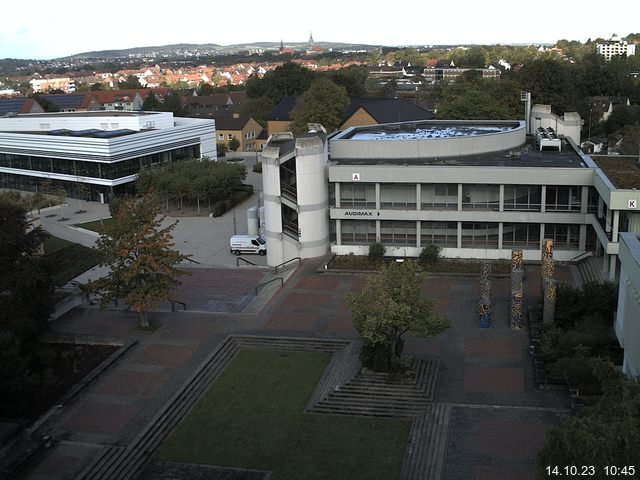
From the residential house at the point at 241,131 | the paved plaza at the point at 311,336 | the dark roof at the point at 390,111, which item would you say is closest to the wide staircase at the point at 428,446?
the paved plaza at the point at 311,336

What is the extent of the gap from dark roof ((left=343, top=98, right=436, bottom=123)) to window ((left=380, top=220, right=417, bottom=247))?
4097cm

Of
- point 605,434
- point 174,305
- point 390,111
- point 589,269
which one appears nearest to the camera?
point 605,434

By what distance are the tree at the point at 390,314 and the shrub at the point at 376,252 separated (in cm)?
1267

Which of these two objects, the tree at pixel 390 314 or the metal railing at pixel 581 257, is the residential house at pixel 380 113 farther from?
the tree at pixel 390 314

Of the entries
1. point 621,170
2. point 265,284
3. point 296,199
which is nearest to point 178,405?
point 265,284

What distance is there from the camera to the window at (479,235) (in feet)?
124

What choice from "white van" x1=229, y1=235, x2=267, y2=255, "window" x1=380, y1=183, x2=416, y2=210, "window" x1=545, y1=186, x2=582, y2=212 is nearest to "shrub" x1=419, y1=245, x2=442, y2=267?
"window" x1=380, y1=183, x2=416, y2=210

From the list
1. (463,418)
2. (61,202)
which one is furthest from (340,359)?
(61,202)

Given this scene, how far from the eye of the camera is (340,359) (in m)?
26.6

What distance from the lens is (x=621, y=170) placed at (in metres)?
36.5

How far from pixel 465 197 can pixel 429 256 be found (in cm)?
374

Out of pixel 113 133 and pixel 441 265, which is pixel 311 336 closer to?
pixel 441 265

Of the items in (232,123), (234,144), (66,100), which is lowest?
(234,144)

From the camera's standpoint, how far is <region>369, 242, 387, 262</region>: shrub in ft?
124
